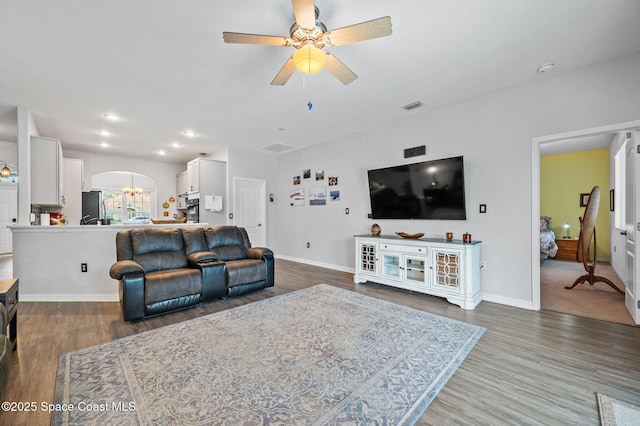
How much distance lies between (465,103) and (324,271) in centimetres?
366

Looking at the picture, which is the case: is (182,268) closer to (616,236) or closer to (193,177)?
(193,177)

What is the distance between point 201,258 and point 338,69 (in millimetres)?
2796

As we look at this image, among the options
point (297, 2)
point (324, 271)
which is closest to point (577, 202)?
point (324, 271)

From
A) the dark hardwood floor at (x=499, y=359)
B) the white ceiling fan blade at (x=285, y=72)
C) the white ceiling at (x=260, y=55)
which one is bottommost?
the dark hardwood floor at (x=499, y=359)

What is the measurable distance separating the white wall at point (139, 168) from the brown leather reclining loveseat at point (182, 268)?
4.47 meters

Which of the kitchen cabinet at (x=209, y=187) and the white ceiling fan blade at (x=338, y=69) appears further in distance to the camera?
the kitchen cabinet at (x=209, y=187)

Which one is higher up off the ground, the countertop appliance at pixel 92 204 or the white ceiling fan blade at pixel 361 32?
the white ceiling fan blade at pixel 361 32

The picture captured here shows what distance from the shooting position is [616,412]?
5.22ft

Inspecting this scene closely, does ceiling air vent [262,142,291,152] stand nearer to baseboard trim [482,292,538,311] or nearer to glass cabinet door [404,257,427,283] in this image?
glass cabinet door [404,257,427,283]

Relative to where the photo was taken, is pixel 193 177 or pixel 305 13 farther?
pixel 193 177

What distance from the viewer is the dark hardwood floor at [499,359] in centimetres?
162

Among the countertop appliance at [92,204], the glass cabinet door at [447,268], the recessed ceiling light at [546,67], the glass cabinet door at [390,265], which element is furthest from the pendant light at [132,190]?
the recessed ceiling light at [546,67]

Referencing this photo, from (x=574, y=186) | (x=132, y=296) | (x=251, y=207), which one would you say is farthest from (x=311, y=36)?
(x=574, y=186)

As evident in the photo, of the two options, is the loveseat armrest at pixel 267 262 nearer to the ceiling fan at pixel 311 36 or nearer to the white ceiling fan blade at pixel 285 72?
the white ceiling fan blade at pixel 285 72
